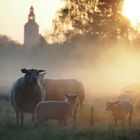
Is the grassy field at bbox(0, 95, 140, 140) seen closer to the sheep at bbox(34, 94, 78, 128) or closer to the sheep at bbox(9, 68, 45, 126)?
the sheep at bbox(34, 94, 78, 128)

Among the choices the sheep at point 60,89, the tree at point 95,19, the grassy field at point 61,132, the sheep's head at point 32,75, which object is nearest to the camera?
the grassy field at point 61,132

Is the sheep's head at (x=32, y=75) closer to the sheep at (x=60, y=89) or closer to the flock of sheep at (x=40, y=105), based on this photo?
the flock of sheep at (x=40, y=105)

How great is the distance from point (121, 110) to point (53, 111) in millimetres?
3651

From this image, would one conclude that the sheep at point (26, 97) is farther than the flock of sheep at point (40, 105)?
Yes

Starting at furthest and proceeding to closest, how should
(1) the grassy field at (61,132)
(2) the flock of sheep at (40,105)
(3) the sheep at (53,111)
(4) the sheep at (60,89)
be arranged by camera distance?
(4) the sheep at (60,89), (2) the flock of sheep at (40,105), (3) the sheep at (53,111), (1) the grassy field at (61,132)

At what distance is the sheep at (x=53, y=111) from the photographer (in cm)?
2241

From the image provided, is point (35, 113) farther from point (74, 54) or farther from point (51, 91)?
point (74, 54)

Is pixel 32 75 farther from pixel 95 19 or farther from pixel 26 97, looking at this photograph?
pixel 95 19

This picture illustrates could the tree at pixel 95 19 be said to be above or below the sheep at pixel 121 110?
above

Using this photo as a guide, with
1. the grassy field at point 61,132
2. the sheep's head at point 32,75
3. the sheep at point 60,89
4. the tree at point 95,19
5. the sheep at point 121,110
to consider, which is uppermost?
the tree at point 95,19

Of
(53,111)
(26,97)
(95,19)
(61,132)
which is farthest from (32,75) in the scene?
(95,19)

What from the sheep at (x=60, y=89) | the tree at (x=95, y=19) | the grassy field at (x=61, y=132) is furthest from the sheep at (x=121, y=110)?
the tree at (x=95, y=19)

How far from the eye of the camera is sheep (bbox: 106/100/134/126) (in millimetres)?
25234

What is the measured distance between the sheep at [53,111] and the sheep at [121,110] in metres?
2.30
